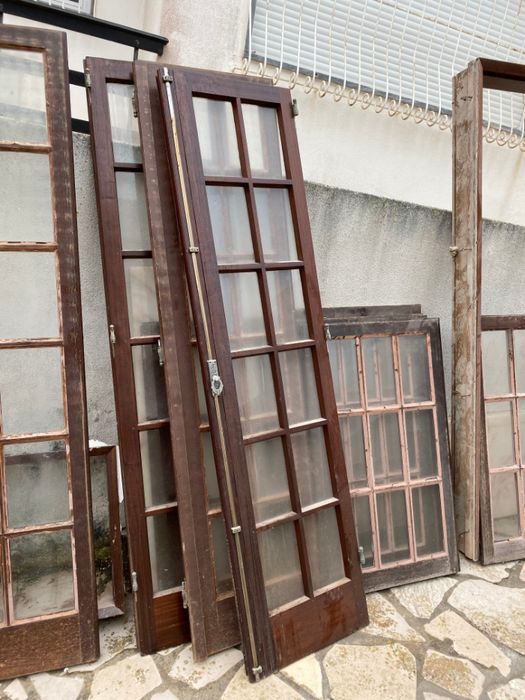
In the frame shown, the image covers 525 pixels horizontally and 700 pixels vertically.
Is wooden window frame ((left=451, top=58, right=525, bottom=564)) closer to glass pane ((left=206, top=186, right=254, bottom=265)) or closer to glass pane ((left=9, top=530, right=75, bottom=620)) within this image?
glass pane ((left=206, top=186, right=254, bottom=265))

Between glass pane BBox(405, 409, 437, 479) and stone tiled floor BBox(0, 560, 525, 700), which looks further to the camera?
glass pane BBox(405, 409, 437, 479)

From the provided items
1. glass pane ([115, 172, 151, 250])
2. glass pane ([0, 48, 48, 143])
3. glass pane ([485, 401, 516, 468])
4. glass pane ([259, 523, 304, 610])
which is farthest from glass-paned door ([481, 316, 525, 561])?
glass pane ([0, 48, 48, 143])

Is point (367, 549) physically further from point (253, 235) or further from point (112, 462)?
point (253, 235)

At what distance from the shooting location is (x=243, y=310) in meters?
2.03

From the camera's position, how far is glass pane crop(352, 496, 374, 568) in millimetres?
2449

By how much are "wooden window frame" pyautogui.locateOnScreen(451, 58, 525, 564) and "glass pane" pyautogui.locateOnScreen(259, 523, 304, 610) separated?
1.17m

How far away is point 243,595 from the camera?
183 cm

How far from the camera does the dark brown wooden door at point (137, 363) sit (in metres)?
1.99

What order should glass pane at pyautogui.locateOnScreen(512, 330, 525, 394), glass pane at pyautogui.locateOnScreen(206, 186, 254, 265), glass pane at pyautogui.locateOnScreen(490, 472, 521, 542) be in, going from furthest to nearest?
glass pane at pyautogui.locateOnScreen(512, 330, 525, 394) → glass pane at pyautogui.locateOnScreen(490, 472, 521, 542) → glass pane at pyautogui.locateOnScreen(206, 186, 254, 265)

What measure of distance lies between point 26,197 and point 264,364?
122 cm

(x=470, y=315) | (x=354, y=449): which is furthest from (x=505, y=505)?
(x=470, y=315)

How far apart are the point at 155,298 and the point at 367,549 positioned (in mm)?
1672

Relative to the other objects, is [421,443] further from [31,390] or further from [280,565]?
[31,390]

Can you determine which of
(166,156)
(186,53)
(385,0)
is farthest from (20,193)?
(385,0)
